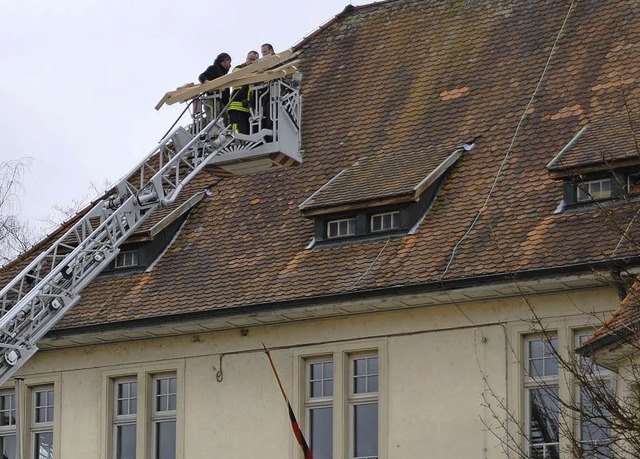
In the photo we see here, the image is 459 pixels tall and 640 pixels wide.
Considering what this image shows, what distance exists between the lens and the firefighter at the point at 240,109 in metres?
36.0

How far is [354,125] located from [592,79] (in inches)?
172

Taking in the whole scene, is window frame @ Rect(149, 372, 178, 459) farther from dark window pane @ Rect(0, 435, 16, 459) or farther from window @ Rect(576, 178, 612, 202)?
window @ Rect(576, 178, 612, 202)

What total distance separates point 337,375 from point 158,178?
3867mm

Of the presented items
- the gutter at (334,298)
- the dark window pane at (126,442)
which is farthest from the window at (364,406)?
the dark window pane at (126,442)

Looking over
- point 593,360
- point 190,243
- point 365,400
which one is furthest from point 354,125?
point 593,360

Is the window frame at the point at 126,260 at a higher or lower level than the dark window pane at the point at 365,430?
higher

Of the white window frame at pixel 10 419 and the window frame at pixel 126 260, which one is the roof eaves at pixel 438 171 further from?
the white window frame at pixel 10 419

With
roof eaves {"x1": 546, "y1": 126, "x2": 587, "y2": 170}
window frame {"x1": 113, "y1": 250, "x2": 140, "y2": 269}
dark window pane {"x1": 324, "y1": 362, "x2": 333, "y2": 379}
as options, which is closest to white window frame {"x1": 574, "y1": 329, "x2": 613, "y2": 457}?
roof eaves {"x1": 546, "y1": 126, "x2": 587, "y2": 170}

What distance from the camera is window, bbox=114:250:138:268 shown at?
37.9 meters

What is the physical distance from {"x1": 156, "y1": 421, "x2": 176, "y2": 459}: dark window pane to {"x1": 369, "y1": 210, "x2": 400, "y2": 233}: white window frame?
4510 mm

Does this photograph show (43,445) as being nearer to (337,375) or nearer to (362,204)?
(337,375)

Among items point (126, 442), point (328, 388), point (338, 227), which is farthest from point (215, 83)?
point (126, 442)

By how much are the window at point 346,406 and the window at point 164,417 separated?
2589 millimetres

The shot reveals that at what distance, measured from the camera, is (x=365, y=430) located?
1361 inches
